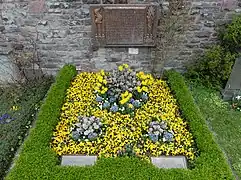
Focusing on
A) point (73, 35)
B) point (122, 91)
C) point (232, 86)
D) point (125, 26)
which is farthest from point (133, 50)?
point (232, 86)

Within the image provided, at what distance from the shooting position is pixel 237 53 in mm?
5438

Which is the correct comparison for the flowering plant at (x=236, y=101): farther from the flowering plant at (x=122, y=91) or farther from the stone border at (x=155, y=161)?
the stone border at (x=155, y=161)

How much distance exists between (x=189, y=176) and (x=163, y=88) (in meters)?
2.24

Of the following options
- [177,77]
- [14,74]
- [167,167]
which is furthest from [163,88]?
[14,74]

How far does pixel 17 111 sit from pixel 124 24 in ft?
8.68

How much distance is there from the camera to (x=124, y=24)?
537 centimetres

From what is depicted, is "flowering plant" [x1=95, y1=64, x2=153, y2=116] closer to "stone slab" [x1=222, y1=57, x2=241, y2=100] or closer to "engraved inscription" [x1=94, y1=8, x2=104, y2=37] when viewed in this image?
"engraved inscription" [x1=94, y1=8, x2=104, y2=37]

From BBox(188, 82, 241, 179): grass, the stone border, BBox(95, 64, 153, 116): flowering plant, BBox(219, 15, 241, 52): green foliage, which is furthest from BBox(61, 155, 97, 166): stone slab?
BBox(219, 15, 241, 52): green foliage

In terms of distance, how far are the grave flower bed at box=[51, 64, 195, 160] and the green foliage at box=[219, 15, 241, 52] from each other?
58.8 inches

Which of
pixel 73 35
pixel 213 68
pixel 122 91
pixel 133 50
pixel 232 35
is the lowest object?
pixel 122 91

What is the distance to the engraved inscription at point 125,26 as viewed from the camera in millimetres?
5238

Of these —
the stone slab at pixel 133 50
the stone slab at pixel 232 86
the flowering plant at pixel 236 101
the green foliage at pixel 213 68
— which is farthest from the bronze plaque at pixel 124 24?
the flowering plant at pixel 236 101

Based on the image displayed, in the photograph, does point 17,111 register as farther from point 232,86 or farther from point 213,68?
point 232,86

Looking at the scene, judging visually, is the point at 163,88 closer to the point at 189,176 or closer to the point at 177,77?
the point at 177,77
